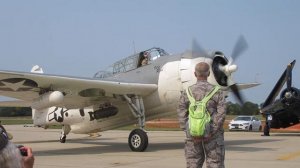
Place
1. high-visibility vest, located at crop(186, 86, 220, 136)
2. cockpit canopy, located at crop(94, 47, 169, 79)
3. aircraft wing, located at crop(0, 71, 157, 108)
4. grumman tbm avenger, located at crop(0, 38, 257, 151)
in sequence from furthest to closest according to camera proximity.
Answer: cockpit canopy, located at crop(94, 47, 169, 79) < grumman tbm avenger, located at crop(0, 38, 257, 151) < aircraft wing, located at crop(0, 71, 157, 108) < high-visibility vest, located at crop(186, 86, 220, 136)

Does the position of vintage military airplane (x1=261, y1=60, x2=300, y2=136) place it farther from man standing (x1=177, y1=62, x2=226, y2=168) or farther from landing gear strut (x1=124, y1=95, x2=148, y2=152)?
man standing (x1=177, y1=62, x2=226, y2=168)

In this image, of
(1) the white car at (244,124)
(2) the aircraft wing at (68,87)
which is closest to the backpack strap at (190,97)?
(2) the aircraft wing at (68,87)

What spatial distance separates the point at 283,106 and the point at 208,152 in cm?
1914

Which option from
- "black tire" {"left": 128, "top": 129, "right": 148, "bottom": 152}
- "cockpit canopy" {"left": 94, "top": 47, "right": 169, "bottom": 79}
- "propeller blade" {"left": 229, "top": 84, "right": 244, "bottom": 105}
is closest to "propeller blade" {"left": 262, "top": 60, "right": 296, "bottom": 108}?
"propeller blade" {"left": 229, "top": 84, "right": 244, "bottom": 105}

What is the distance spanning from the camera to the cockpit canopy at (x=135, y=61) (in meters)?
13.5

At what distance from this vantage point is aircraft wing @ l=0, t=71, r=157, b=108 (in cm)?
1156

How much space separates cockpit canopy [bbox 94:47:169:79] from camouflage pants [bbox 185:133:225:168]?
8.45 metres

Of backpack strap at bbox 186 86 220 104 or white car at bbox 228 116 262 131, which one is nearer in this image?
backpack strap at bbox 186 86 220 104

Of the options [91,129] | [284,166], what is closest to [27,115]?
[91,129]

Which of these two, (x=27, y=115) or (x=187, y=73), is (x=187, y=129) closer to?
(x=187, y=73)

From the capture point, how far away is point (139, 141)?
12445 millimetres

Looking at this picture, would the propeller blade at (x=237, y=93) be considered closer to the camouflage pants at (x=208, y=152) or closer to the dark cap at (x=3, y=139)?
the camouflage pants at (x=208, y=152)

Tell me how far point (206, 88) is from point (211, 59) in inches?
272

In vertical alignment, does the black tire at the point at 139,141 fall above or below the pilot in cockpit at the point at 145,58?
below
